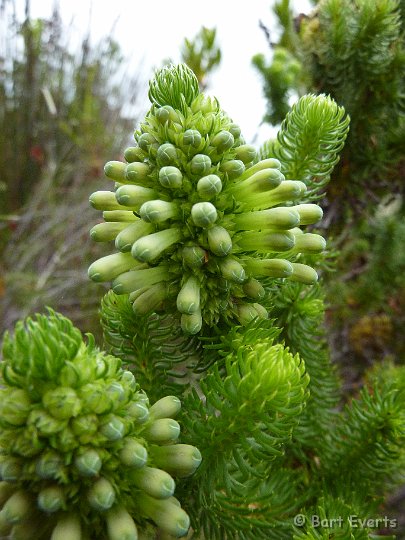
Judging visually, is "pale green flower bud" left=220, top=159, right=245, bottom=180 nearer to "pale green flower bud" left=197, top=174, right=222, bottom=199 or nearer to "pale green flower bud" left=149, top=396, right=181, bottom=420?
"pale green flower bud" left=197, top=174, right=222, bottom=199

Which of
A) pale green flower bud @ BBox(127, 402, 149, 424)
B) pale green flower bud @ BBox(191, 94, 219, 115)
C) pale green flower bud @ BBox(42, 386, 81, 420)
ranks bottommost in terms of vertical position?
pale green flower bud @ BBox(127, 402, 149, 424)

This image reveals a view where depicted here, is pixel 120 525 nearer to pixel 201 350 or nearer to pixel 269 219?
pixel 201 350

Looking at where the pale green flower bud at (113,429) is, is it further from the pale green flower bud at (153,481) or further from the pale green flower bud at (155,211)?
the pale green flower bud at (155,211)

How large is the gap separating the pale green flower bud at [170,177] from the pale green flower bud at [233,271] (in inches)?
4.4

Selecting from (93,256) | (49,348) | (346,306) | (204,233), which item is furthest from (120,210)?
(93,256)

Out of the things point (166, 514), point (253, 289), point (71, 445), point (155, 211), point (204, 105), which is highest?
point (204, 105)

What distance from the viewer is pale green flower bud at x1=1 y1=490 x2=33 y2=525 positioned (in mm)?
464

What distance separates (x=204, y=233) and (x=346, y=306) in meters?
1.35

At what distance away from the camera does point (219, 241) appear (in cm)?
55

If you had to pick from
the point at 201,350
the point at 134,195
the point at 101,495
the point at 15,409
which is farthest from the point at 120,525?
the point at 134,195

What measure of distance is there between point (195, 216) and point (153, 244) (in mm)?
58

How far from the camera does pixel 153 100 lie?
2.13 feet

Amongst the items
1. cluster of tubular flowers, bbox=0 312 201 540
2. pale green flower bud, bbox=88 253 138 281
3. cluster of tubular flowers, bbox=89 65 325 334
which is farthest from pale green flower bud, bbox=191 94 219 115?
cluster of tubular flowers, bbox=0 312 201 540

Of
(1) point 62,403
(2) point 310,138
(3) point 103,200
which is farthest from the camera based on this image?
(2) point 310,138
